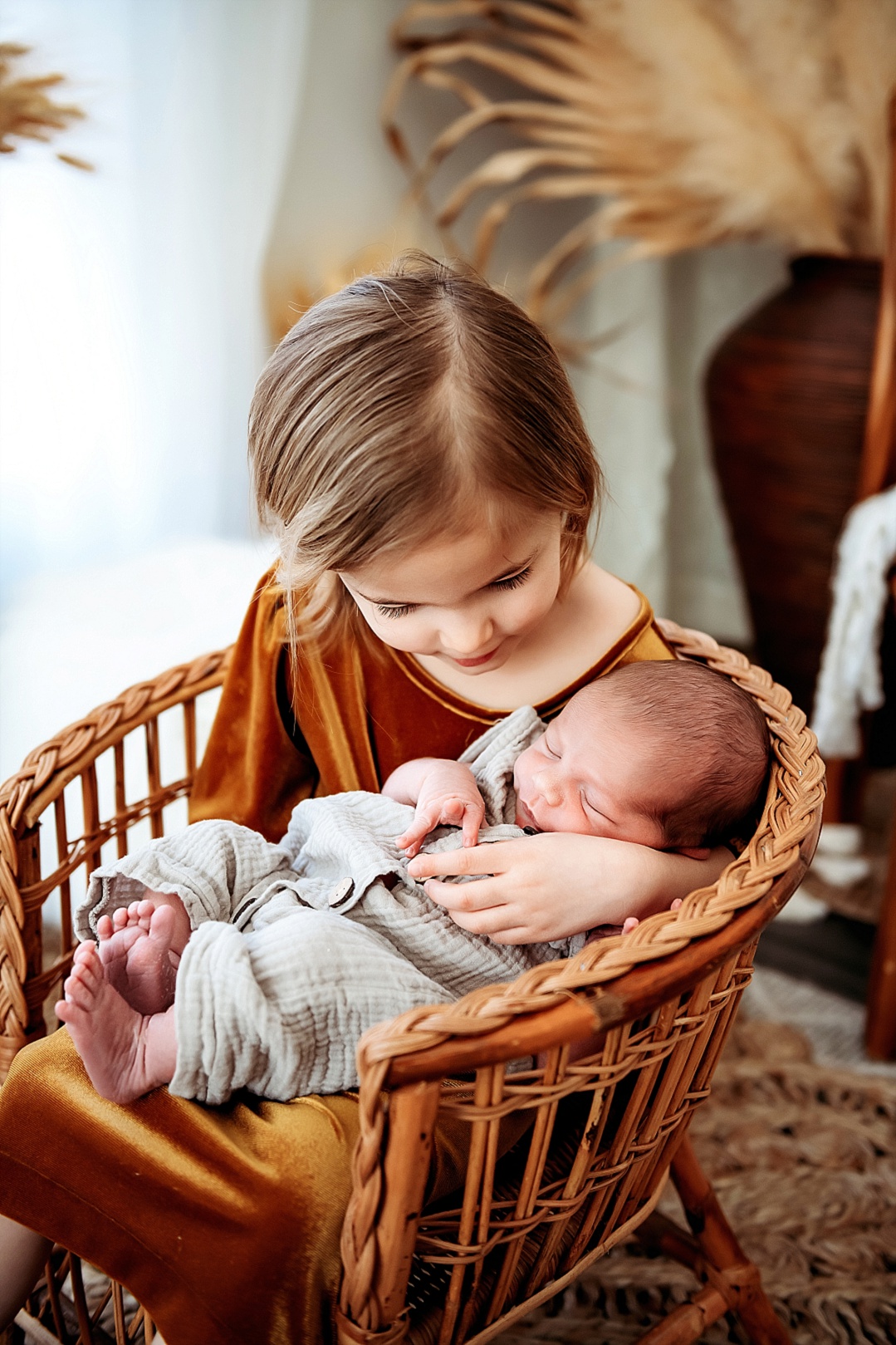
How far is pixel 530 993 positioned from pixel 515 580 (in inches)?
13.8

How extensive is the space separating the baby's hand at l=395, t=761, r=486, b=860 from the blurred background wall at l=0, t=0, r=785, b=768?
0.59m

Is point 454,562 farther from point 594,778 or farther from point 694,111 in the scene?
point 694,111

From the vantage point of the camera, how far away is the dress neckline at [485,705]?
1.05 meters

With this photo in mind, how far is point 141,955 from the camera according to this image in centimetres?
Result: 82

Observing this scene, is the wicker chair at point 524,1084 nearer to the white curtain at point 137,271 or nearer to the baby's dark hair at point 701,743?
the baby's dark hair at point 701,743

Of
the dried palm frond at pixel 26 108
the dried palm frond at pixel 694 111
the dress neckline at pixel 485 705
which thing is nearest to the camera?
the dress neckline at pixel 485 705

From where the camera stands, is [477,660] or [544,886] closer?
[544,886]

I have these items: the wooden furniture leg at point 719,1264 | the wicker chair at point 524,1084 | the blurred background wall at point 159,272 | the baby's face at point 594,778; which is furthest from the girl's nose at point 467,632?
the blurred background wall at point 159,272

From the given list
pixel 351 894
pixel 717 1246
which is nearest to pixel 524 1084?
pixel 351 894

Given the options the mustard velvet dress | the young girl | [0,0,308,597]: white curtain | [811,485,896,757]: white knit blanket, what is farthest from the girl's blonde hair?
[811,485,896,757]: white knit blanket

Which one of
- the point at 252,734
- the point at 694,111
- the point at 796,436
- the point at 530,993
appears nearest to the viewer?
the point at 530,993

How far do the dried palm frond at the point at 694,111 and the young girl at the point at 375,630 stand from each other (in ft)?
3.57

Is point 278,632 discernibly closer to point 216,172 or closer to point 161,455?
point 161,455

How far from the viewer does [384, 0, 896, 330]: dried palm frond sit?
1824 mm
